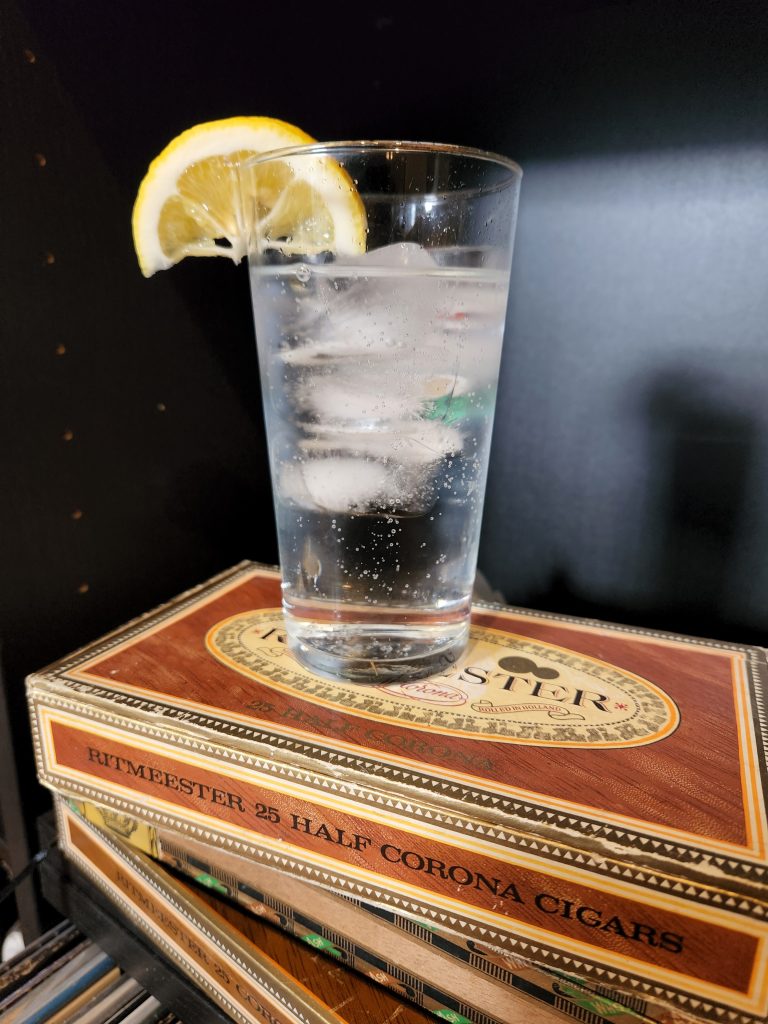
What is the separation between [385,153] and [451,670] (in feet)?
1.09

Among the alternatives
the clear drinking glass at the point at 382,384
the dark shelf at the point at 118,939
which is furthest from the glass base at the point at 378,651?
the dark shelf at the point at 118,939

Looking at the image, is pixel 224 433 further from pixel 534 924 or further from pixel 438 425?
pixel 534 924

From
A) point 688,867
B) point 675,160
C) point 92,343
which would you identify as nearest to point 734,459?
point 675,160

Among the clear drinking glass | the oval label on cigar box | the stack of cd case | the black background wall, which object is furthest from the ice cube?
the stack of cd case

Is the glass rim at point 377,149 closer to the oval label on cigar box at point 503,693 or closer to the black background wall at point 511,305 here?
the black background wall at point 511,305

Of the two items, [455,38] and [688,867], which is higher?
[455,38]

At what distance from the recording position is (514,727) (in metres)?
0.43

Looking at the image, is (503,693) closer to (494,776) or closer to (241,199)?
(494,776)

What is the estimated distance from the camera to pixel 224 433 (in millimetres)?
734

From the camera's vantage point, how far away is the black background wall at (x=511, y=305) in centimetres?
54

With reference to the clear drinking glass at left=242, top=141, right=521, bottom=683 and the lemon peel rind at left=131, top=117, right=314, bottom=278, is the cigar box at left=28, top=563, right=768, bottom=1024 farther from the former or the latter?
the lemon peel rind at left=131, top=117, right=314, bottom=278

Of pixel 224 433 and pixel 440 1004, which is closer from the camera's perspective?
pixel 440 1004

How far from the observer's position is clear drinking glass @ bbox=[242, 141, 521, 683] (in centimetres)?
41

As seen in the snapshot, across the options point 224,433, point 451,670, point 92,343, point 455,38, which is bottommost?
point 451,670
